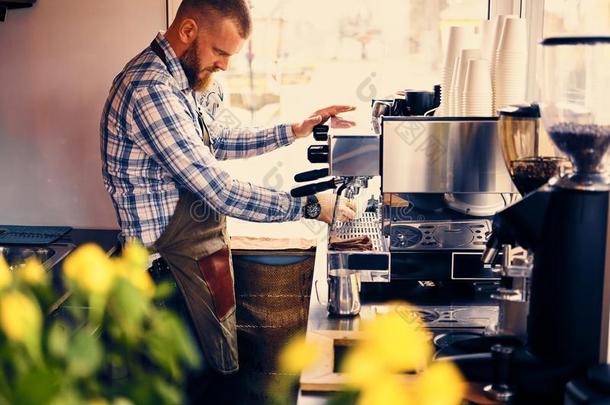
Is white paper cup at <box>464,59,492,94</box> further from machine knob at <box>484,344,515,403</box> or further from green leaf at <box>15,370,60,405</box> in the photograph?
green leaf at <box>15,370,60,405</box>

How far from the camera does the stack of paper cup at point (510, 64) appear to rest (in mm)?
2109

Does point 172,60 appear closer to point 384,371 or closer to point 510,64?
point 510,64

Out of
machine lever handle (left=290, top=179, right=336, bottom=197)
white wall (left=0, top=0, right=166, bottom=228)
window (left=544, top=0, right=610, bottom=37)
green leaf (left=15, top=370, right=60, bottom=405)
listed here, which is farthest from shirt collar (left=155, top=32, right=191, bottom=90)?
green leaf (left=15, top=370, right=60, bottom=405)

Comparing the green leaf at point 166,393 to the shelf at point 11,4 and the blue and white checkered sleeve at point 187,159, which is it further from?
the shelf at point 11,4

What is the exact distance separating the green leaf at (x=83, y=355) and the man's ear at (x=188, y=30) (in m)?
2.20

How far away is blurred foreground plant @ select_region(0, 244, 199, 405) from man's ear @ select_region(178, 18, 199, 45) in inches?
82.6

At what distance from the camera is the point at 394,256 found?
2.08m

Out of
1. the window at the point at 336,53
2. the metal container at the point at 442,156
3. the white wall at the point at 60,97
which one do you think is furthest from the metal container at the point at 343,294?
the white wall at the point at 60,97

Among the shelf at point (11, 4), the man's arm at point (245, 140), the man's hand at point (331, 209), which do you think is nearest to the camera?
the man's hand at point (331, 209)

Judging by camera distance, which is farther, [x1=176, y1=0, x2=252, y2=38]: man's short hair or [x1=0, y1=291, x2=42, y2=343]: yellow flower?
[x1=176, y1=0, x2=252, y2=38]: man's short hair

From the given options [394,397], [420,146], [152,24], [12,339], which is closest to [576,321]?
[420,146]

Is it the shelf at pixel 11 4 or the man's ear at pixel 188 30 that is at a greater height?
the shelf at pixel 11 4

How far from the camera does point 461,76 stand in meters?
2.14

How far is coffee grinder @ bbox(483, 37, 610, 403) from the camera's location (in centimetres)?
141
